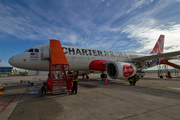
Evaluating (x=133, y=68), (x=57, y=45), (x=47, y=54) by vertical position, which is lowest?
(x=133, y=68)

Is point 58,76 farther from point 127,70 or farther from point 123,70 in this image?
point 127,70

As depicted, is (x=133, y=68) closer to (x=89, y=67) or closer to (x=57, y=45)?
(x=89, y=67)

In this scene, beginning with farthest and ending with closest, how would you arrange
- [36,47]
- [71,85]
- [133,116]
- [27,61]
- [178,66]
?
1. [178,66]
2. [36,47]
3. [27,61]
4. [71,85]
5. [133,116]

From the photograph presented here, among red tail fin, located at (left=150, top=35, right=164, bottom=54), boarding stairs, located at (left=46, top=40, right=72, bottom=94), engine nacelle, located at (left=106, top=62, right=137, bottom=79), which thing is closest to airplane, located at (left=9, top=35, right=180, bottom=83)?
engine nacelle, located at (left=106, top=62, right=137, bottom=79)

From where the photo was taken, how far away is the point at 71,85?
20.6 feet

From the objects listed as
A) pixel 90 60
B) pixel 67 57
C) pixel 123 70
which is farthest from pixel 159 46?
pixel 67 57

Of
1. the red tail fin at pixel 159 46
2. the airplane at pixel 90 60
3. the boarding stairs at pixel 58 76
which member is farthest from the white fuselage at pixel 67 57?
the red tail fin at pixel 159 46

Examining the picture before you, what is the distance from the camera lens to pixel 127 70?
31.2ft

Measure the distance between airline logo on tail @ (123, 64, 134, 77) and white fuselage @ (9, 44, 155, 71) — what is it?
414 centimetres

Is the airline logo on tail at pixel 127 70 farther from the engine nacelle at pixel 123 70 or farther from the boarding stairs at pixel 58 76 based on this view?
the boarding stairs at pixel 58 76

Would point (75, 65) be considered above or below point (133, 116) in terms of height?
above

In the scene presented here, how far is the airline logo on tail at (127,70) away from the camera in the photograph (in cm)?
936

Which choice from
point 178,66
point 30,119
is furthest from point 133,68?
point 178,66

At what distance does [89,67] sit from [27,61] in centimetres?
667
